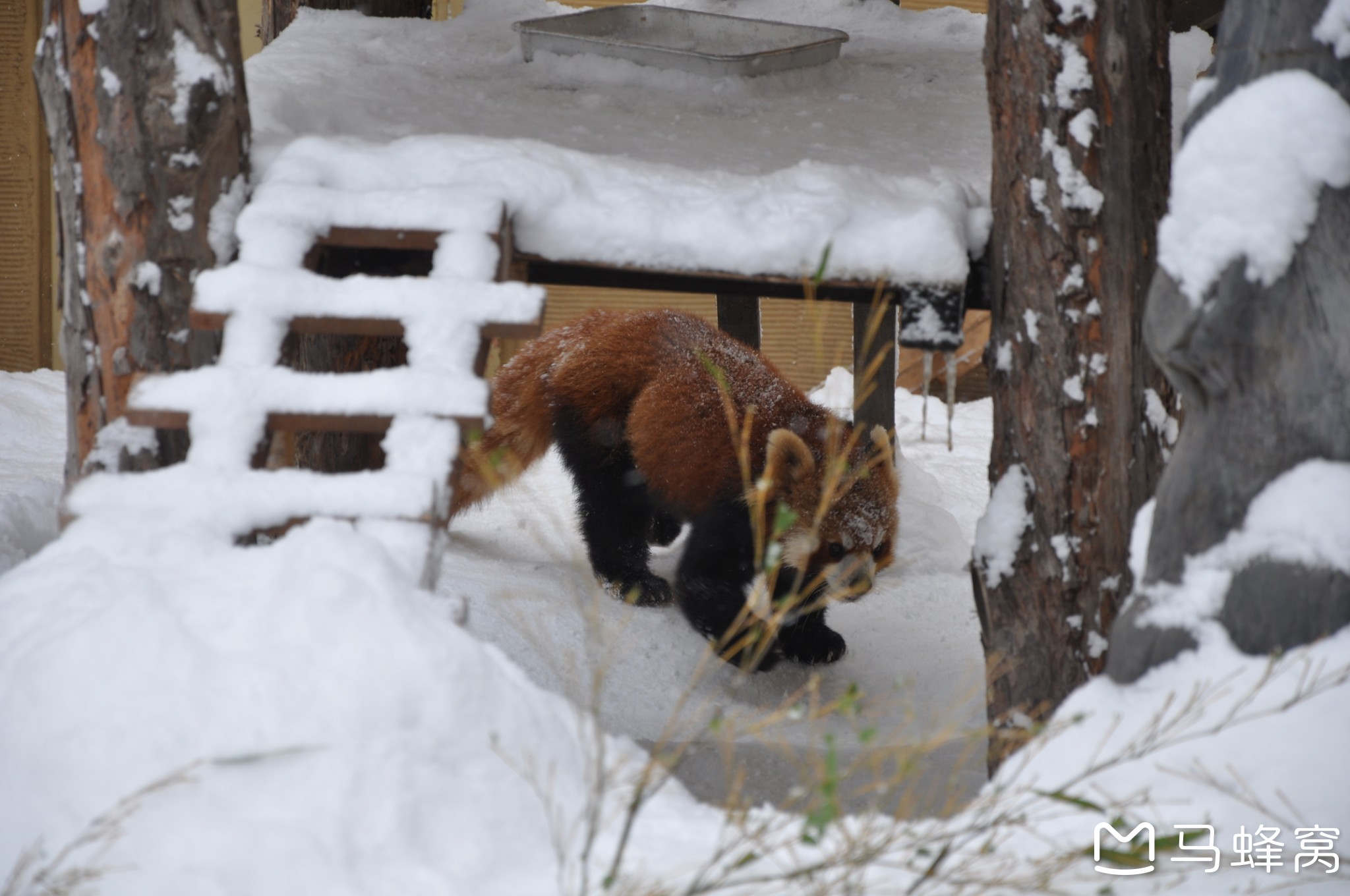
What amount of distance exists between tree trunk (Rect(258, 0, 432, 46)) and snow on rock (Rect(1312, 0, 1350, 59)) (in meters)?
4.07

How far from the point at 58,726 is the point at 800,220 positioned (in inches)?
82.2

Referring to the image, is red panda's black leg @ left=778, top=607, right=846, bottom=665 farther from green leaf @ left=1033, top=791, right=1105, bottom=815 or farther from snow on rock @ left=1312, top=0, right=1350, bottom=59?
snow on rock @ left=1312, top=0, right=1350, bottom=59

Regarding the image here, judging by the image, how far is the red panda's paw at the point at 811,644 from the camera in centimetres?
419

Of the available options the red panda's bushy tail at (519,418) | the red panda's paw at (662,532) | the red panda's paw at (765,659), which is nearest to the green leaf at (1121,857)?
the red panda's paw at (765,659)

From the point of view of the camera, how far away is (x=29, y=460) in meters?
5.52

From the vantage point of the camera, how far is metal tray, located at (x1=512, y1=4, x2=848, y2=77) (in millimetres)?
4215

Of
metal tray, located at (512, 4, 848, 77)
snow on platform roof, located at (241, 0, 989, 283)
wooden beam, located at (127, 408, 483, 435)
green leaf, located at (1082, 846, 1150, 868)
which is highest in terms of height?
metal tray, located at (512, 4, 848, 77)

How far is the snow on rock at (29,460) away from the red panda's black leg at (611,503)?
75.8 inches

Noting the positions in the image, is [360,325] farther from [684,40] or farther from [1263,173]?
[684,40]

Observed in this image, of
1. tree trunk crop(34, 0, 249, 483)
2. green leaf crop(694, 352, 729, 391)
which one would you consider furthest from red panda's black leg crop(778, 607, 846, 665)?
tree trunk crop(34, 0, 249, 483)

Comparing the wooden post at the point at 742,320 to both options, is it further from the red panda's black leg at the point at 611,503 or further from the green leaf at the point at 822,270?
the green leaf at the point at 822,270

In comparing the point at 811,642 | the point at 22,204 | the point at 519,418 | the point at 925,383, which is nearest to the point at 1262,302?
the point at 811,642

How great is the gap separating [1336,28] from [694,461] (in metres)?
2.43

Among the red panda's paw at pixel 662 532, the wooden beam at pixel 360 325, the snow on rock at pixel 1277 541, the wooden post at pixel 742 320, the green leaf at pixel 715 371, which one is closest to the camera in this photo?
the snow on rock at pixel 1277 541
